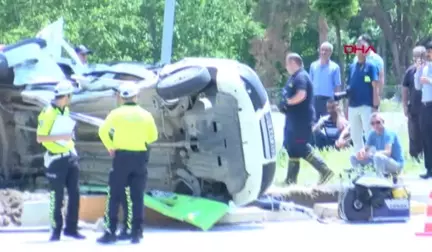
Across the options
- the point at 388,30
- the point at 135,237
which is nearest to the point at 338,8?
the point at 135,237

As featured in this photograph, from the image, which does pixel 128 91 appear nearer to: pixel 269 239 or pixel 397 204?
pixel 269 239

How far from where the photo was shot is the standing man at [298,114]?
14.2 metres

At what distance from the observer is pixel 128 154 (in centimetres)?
1112

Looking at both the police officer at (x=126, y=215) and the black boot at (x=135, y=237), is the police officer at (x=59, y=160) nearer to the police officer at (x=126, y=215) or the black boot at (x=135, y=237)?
the police officer at (x=126, y=215)

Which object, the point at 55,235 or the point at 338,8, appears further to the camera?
the point at 338,8

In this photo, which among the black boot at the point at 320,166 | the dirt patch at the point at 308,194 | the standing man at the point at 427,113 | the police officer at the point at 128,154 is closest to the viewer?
the police officer at the point at 128,154

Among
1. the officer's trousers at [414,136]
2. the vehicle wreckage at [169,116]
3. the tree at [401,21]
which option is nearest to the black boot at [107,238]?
the vehicle wreckage at [169,116]

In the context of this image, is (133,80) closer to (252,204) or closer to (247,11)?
(252,204)

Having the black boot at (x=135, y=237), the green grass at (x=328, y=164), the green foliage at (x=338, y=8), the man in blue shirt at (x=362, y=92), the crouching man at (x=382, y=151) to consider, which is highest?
the green foliage at (x=338, y=8)

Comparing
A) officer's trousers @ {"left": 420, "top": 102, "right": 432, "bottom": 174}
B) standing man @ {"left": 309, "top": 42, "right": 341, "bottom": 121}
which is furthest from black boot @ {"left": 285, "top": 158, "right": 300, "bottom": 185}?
standing man @ {"left": 309, "top": 42, "right": 341, "bottom": 121}

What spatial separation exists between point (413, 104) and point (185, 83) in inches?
230

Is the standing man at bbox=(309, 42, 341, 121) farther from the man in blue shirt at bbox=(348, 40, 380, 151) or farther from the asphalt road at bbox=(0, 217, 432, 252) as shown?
the asphalt road at bbox=(0, 217, 432, 252)

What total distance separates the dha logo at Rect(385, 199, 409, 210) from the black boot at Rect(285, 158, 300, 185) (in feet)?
6.42

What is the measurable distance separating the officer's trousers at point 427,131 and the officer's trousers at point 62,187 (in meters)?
5.89
